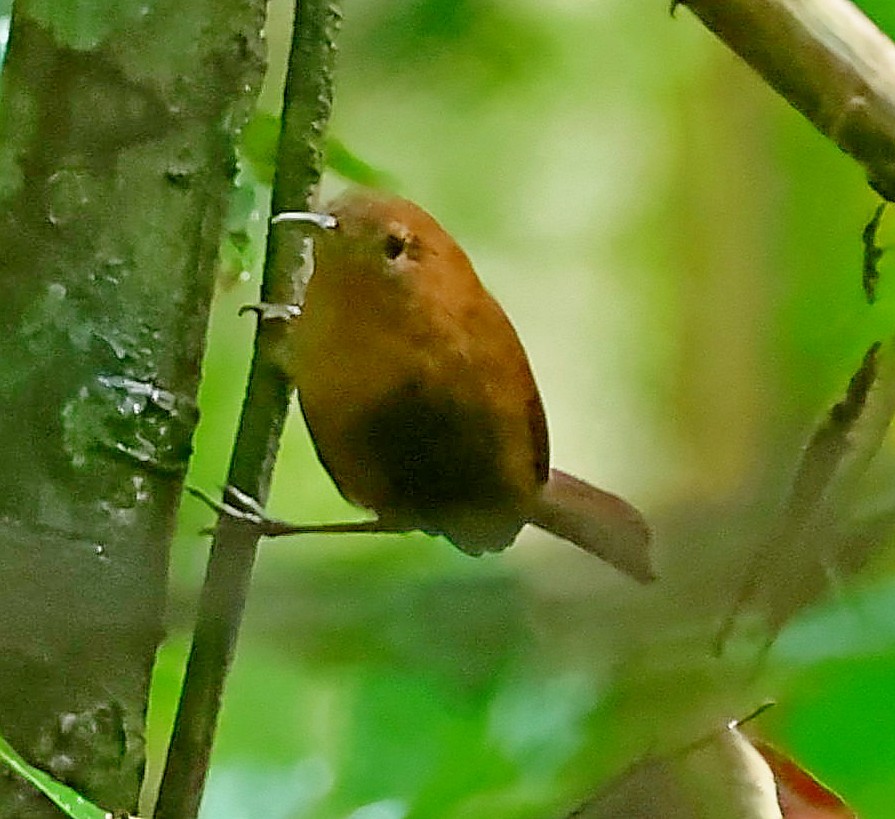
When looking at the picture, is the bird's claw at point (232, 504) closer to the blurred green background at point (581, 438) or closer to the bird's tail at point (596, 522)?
the blurred green background at point (581, 438)

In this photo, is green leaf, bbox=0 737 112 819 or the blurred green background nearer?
green leaf, bbox=0 737 112 819

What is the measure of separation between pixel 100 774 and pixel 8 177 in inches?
8.3

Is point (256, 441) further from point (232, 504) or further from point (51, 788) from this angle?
point (51, 788)

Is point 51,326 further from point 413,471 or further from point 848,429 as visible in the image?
point 848,429

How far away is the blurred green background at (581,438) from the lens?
0.49 meters

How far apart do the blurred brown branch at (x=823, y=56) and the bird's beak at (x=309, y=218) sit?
0.16 m

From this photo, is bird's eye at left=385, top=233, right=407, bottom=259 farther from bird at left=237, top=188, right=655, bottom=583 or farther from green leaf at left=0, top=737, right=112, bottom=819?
green leaf at left=0, top=737, right=112, bottom=819

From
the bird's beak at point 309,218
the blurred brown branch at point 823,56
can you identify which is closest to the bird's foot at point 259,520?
the bird's beak at point 309,218

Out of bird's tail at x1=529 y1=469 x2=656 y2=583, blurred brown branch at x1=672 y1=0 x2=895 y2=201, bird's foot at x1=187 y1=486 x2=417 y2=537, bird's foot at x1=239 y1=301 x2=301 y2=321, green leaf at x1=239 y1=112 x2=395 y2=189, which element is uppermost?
blurred brown branch at x1=672 y1=0 x2=895 y2=201

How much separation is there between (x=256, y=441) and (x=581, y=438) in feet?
0.51

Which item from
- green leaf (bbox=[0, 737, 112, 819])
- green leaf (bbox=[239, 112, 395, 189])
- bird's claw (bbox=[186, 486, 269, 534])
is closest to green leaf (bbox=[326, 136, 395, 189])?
green leaf (bbox=[239, 112, 395, 189])

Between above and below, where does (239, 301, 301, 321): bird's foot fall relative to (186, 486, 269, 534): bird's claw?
above

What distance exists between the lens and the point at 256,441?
0.44 meters

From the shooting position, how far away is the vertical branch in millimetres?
438
